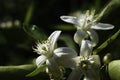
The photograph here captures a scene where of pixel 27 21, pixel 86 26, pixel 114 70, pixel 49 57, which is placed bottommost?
pixel 114 70

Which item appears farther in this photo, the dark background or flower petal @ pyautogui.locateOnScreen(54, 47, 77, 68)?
the dark background

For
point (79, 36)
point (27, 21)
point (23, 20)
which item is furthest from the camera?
point (23, 20)

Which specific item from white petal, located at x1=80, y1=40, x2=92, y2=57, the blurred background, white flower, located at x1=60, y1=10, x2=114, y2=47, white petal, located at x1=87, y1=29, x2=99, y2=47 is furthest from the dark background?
white petal, located at x1=80, y1=40, x2=92, y2=57

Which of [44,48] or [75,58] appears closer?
[75,58]

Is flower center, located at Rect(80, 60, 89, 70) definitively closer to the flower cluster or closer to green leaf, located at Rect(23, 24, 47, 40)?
the flower cluster

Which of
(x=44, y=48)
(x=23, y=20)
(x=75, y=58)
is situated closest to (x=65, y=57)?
(x=75, y=58)

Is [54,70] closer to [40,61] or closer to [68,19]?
[40,61]

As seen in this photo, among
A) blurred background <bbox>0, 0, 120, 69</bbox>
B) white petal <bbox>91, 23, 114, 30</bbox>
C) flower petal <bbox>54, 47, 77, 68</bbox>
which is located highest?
blurred background <bbox>0, 0, 120, 69</bbox>
